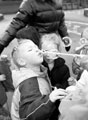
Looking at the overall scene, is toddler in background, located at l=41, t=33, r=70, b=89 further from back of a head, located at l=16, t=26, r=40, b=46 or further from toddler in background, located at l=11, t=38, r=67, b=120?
toddler in background, located at l=11, t=38, r=67, b=120

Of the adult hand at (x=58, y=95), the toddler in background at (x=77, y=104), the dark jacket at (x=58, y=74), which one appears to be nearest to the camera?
the toddler in background at (x=77, y=104)

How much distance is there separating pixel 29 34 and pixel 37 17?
0.27m

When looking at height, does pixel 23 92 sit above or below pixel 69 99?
below

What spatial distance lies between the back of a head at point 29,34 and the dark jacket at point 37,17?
0.42ft

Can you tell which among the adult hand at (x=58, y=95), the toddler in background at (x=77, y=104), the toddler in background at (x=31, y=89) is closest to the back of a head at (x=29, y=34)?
the toddler in background at (x=31, y=89)

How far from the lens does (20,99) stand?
5.24 feet

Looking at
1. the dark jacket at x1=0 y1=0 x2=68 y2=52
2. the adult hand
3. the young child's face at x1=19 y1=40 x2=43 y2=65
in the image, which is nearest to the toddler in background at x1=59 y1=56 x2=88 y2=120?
the adult hand

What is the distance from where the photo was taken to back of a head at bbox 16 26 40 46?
6.20ft

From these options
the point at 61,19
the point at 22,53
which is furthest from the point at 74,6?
the point at 22,53

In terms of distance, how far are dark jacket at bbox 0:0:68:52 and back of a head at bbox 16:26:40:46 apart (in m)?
0.13

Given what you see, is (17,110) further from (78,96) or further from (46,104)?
(78,96)

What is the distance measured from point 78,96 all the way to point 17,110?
2.12ft

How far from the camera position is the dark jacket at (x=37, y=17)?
2.11 meters

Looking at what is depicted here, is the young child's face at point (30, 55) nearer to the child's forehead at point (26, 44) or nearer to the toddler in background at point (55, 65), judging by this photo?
the child's forehead at point (26, 44)
